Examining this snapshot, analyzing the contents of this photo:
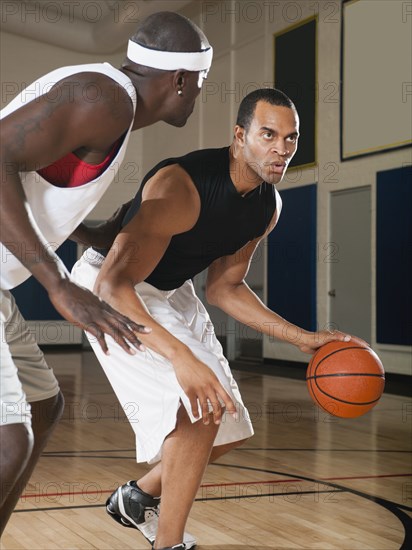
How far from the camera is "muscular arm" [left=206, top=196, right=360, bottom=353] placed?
3.20 m

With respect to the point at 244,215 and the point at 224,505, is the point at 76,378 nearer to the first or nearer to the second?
the point at 224,505

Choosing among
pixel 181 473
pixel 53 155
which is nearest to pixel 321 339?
pixel 181 473

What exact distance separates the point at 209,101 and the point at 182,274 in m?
10.1

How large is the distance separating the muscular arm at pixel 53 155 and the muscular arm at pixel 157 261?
60 cm

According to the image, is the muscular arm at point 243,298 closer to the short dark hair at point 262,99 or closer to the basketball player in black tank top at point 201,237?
the basketball player in black tank top at point 201,237

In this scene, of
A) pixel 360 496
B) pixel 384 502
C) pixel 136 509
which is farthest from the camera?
pixel 360 496

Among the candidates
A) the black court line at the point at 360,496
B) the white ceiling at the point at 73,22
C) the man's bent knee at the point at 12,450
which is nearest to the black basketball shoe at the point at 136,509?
the black court line at the point at 360,496

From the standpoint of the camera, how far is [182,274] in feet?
10.3

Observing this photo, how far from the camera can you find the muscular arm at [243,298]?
3197 mm

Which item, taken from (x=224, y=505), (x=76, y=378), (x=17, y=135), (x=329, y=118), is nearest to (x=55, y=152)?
(x=17, y=135)

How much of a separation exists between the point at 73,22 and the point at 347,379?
11.5m

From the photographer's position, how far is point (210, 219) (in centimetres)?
302

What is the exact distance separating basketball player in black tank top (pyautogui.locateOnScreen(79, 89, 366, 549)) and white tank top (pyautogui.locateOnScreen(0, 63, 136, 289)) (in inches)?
21.5

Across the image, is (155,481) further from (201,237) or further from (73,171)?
(73,171)
